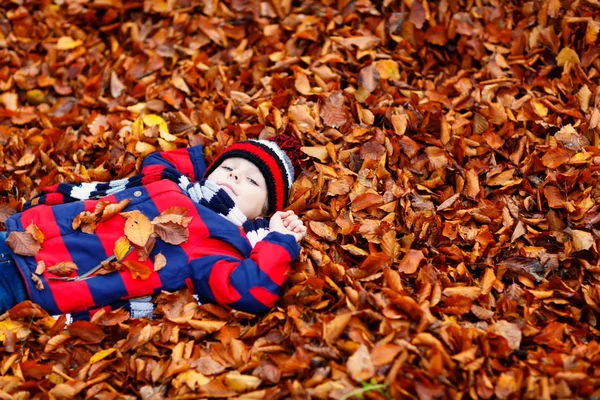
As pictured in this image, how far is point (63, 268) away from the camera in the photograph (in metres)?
2.81

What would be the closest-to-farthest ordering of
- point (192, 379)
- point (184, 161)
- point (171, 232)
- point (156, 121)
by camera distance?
point (192, 379)
point (171, 232)
point (184, 161)
point (156, 121)

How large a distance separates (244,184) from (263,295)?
73 cm

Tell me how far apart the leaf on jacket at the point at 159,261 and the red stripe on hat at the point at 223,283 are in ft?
0.79

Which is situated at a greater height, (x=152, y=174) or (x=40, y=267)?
(x=152, y=174)

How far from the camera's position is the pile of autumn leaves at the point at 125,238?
2.80m

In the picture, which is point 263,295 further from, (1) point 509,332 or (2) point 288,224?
(1) point 509,332

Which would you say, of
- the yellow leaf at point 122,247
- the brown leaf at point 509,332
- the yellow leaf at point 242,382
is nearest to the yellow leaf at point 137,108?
the yellow leaf at point 122,247

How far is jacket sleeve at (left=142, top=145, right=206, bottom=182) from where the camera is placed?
11.1 feet

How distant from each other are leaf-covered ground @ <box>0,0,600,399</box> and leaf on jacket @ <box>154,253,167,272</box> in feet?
0.52

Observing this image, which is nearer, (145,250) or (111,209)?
(145,250)

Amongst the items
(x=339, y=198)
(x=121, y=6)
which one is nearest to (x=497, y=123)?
(x=339, y=198)

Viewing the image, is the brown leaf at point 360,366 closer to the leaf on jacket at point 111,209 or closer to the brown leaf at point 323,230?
the brown leaf at point 323,230

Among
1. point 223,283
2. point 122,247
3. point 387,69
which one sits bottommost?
point 223,283

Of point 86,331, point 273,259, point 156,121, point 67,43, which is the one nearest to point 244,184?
point 273,259
